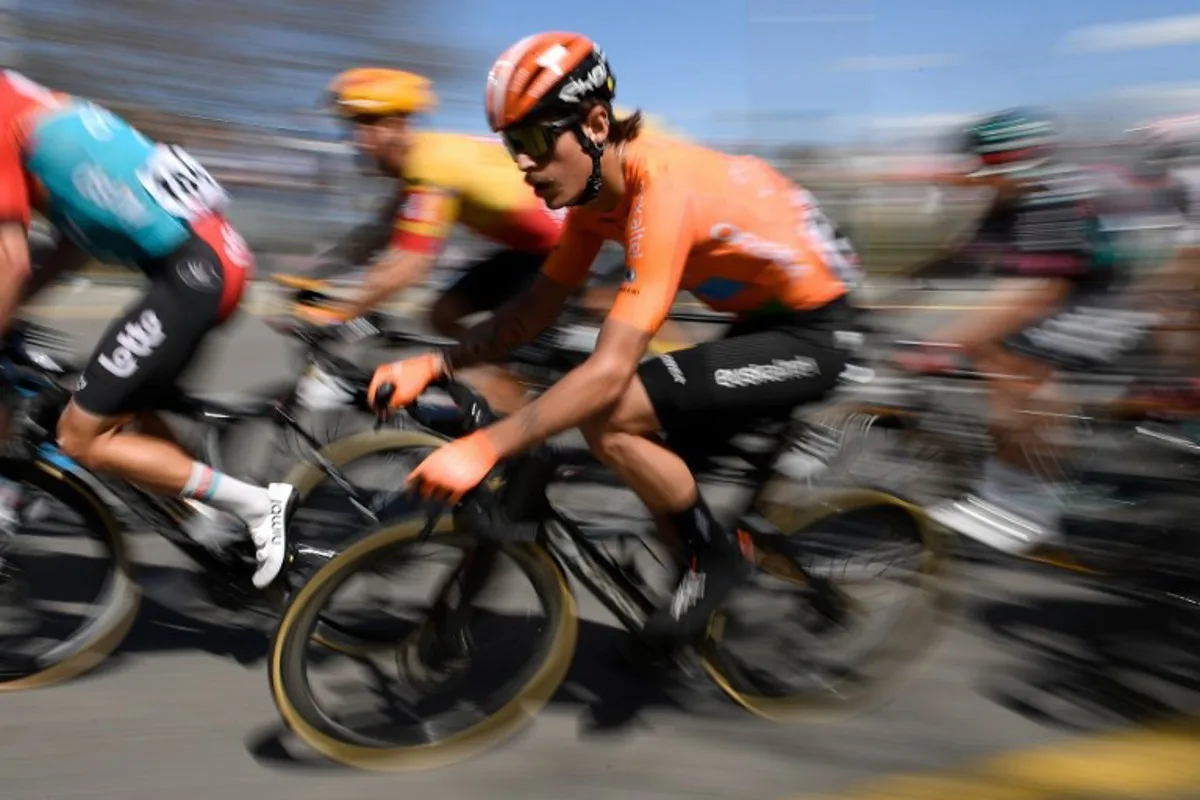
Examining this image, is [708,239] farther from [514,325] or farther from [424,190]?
[424,190]

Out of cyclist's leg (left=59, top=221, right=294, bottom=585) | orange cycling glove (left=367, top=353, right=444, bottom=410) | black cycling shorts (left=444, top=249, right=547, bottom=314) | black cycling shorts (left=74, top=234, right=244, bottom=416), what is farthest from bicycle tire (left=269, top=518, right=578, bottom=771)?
black cycling shorts (left=444, top=249, right=547, bottom=314)

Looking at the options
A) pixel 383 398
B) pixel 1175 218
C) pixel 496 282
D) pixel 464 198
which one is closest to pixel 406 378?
pixel 383 398

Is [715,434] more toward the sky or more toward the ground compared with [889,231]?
more toward the sky

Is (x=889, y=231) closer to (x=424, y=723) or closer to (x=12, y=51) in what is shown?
(x=424, y=723)

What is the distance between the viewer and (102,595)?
362cm

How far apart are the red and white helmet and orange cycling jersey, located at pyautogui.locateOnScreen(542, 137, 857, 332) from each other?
0.24 meters

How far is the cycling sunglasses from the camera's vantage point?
9.53ft

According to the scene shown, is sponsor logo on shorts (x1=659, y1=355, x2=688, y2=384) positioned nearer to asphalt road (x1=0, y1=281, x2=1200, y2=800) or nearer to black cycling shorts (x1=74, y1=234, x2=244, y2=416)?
asphalt road (x1=0, y1=281, x2=1200, y2=800)

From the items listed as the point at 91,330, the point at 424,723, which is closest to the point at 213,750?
the point at 424,723

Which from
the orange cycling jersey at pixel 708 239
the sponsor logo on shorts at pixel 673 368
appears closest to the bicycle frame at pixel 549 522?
the sponsor logo on shorts at pixel 673 368

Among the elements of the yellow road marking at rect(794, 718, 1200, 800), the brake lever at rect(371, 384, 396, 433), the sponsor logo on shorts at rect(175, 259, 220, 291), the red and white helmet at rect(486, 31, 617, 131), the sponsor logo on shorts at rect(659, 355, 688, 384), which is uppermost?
the red and white helmet at rect(486, 31, 617, 131)

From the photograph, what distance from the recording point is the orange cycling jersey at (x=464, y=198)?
455cm

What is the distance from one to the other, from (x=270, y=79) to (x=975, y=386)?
2227cm

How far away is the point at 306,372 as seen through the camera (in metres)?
4.36
